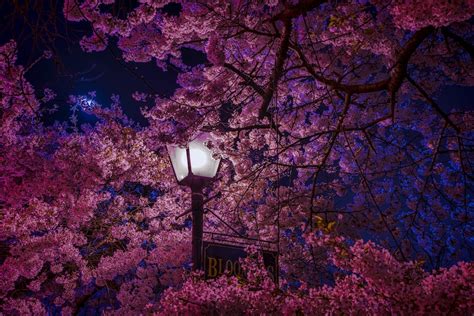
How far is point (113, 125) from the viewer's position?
13.8 metres

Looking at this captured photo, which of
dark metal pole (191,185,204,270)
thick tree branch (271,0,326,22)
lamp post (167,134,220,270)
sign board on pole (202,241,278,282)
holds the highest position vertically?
thick tree branch (271,0,326,22)

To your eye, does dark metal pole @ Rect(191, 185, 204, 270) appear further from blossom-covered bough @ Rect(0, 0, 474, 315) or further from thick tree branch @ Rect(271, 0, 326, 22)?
thick tree branch @ Rect(271, 0, 326, 22)

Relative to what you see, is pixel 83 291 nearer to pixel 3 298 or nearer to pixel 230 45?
pixel 3 298

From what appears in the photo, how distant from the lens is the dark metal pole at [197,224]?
15.8ft

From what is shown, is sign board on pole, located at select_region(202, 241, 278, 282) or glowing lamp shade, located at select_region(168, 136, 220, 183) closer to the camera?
sign board on pole, located at select_region(202, 241, 278, 282)

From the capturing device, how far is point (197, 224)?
515 centimetres

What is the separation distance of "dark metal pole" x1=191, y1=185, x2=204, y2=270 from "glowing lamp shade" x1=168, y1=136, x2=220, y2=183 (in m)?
0.23

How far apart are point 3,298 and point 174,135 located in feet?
24.3

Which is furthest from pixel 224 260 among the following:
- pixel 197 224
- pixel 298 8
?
pixel 298 8

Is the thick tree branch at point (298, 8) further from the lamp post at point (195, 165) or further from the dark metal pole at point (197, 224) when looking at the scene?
the dark metal pole at point (197, 224)

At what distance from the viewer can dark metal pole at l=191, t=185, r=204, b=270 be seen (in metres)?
4.82

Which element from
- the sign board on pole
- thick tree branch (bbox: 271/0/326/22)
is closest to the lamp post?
the sign board on pole

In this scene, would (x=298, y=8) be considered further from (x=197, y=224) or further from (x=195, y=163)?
(x=197, y=224)

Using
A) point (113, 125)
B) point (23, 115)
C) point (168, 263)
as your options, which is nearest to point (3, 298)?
point (168, 263)
